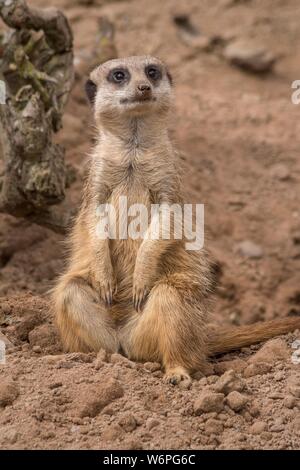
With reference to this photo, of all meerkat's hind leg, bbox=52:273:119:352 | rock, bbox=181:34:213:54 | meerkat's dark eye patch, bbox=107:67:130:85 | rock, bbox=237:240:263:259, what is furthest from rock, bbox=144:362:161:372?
rock, bbox=181:34:213:54

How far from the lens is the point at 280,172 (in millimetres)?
6125

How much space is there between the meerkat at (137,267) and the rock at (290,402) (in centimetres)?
48

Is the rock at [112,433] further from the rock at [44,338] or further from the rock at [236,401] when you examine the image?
the rock at [44,338]

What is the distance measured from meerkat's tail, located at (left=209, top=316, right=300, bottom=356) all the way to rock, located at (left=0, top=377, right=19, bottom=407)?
44.9 inches

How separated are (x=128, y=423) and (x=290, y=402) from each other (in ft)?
2.11

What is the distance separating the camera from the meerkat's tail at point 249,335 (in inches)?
159

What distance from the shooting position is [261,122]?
6.50 m

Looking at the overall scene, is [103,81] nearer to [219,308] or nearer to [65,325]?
[65,325]

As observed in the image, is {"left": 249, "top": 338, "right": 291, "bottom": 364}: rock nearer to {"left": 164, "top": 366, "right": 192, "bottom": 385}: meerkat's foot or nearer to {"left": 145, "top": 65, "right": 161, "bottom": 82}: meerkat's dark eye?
{"left": 164, "top": 366, "right": 192, "bottom": 385}: meerkat's foot

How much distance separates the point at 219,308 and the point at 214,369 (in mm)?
1667

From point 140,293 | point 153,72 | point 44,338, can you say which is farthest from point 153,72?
point 44,338

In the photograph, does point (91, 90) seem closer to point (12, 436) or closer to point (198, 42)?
point (12, 436)

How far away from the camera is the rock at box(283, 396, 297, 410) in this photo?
319cm

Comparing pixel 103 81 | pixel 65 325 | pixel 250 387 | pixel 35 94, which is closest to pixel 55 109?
pixel 35 94
